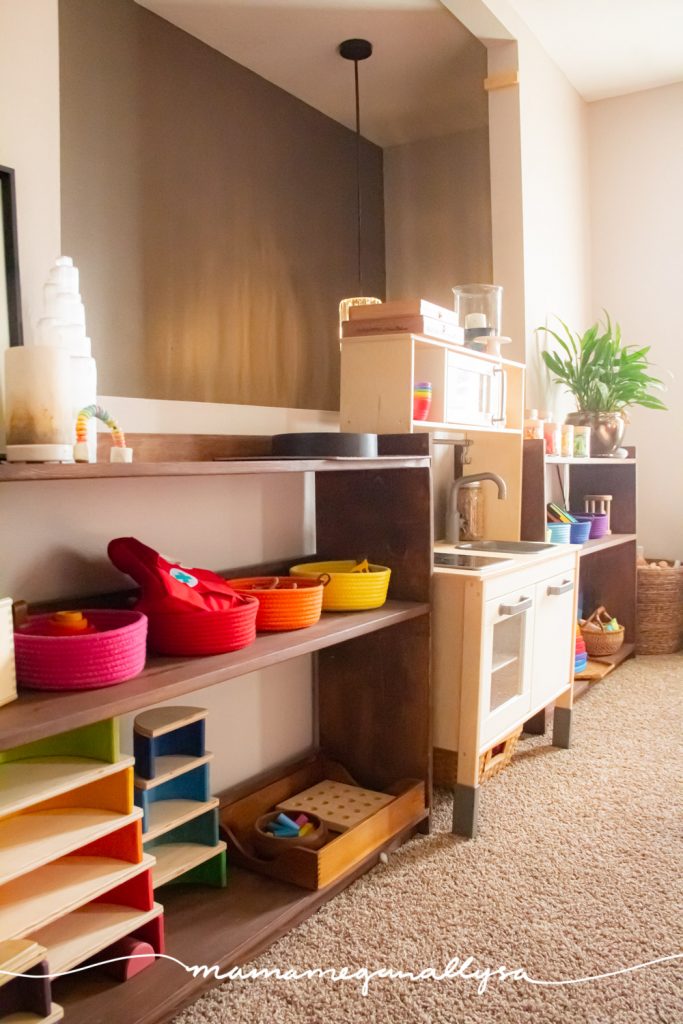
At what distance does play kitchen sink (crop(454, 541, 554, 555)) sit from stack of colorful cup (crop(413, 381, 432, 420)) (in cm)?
51

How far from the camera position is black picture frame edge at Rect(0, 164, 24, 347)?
156 centimetres

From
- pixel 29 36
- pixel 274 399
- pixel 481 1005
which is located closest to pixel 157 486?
pixel 29 36

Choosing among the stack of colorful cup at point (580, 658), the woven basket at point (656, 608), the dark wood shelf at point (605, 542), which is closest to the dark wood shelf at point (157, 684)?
the dark wood shelf at point (605, 542)

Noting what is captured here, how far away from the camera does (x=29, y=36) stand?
5.29ft

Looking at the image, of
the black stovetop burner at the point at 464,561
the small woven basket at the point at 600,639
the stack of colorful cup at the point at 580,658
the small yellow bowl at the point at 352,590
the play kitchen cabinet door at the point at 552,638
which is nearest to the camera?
the small yellow bowl at the point at 352,590

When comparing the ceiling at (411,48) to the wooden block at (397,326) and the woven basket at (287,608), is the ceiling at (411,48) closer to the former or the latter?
the wooden block at (397,326)

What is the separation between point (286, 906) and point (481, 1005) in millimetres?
440

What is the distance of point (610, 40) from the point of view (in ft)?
12.0

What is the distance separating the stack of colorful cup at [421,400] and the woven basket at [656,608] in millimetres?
2136

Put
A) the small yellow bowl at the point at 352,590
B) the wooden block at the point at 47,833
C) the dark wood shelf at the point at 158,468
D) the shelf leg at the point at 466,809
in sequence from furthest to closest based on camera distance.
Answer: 1. the shelf leg at the point at 466,809
2. the small yellow bowl at the point at 352,590
3. the wooden block at the point at 47,833
4. the dark wood shelf at the point at 158,468

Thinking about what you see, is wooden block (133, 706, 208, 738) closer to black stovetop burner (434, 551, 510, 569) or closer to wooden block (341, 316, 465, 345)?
black stovetop burner (434, 551, 510, 569)

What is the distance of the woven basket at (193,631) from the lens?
5.17 feet

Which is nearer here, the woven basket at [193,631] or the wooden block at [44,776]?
the wooden block at [44,776]

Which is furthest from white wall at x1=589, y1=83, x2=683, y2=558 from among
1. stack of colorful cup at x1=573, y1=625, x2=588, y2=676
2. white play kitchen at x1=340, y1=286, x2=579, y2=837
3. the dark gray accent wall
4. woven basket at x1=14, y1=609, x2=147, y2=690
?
woven basket at x1=14, y1=609, x2=147, y2=690
